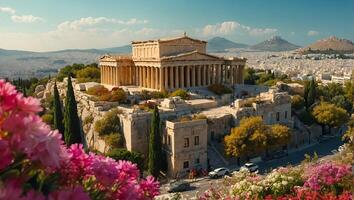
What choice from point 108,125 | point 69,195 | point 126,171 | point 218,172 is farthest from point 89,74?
point 69,195

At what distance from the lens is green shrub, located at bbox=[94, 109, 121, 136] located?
131 feet

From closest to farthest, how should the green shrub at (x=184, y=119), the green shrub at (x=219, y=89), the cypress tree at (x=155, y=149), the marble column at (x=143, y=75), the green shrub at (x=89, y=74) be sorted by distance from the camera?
1. the cypress tree at (x=155, y=149)
2. the green shrub at (x=184, y=119)
3. the green shrub at (x=219, y=89)
4. the marble column at (x=143, y=75)
5. the green shrub at (x=89, y=74)

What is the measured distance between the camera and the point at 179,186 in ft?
106

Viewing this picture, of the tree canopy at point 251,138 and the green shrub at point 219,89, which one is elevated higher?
the green shrub at point 219,89

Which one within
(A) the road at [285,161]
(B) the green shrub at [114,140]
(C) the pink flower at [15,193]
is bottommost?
(A) the road at [285,161]

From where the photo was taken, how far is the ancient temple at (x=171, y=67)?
2242 inches

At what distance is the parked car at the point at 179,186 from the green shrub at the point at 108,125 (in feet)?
31.7

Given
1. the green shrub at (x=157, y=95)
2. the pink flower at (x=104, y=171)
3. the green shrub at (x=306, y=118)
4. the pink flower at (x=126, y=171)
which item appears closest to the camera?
the pink flower at (x=104, y=171)

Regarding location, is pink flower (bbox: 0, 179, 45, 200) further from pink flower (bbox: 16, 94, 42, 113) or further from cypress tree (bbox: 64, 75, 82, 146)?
cypress tree (bbox: 64, 75, 82, 146)

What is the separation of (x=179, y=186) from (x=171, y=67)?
26733 millimetres

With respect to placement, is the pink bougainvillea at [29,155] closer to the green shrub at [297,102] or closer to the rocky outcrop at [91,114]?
the rocky outcrop at [91,114]

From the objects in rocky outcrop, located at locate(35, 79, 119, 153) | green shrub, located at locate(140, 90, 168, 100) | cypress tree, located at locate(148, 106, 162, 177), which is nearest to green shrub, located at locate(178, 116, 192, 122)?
cypress tree, located at locate(148, 106, 162, 177)

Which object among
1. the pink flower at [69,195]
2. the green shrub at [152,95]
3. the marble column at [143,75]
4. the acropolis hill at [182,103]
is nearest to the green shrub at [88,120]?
the acropolis hill at [182,103]

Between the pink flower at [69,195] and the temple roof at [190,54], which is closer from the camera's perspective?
the pink flower at [69,195]
